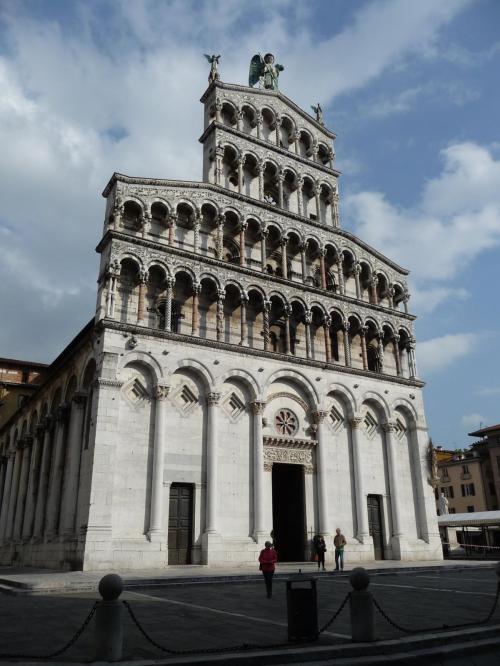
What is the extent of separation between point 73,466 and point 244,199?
16.7 metres

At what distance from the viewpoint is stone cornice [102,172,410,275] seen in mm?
27791

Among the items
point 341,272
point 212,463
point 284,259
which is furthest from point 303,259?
point 212,463

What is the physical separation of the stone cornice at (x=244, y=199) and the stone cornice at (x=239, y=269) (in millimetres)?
3348

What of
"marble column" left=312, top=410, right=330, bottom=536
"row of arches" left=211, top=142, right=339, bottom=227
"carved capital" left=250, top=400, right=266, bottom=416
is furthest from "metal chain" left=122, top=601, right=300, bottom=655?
"row of arches" left=211, top=142, right=339, bottom=227

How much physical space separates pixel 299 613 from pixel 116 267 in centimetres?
1961

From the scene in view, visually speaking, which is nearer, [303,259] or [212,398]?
[212,398]

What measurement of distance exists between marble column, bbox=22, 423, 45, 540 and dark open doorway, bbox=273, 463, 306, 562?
1408cm

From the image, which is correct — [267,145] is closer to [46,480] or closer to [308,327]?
[308,327]

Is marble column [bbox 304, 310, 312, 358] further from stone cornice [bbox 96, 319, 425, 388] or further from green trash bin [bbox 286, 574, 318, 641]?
green trash bin [bbox 286, 574, 318, 641]

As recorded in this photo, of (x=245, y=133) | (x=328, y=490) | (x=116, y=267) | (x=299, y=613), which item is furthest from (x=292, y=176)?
(x=299, y=613)

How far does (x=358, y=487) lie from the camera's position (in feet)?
94.0

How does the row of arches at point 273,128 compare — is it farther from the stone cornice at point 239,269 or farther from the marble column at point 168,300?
the marble column at point 168,300

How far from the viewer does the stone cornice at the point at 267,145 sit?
3284 centimetres

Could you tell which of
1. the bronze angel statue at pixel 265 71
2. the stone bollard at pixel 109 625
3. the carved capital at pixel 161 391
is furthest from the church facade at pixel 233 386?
the stone bollard at pixel 109 625
